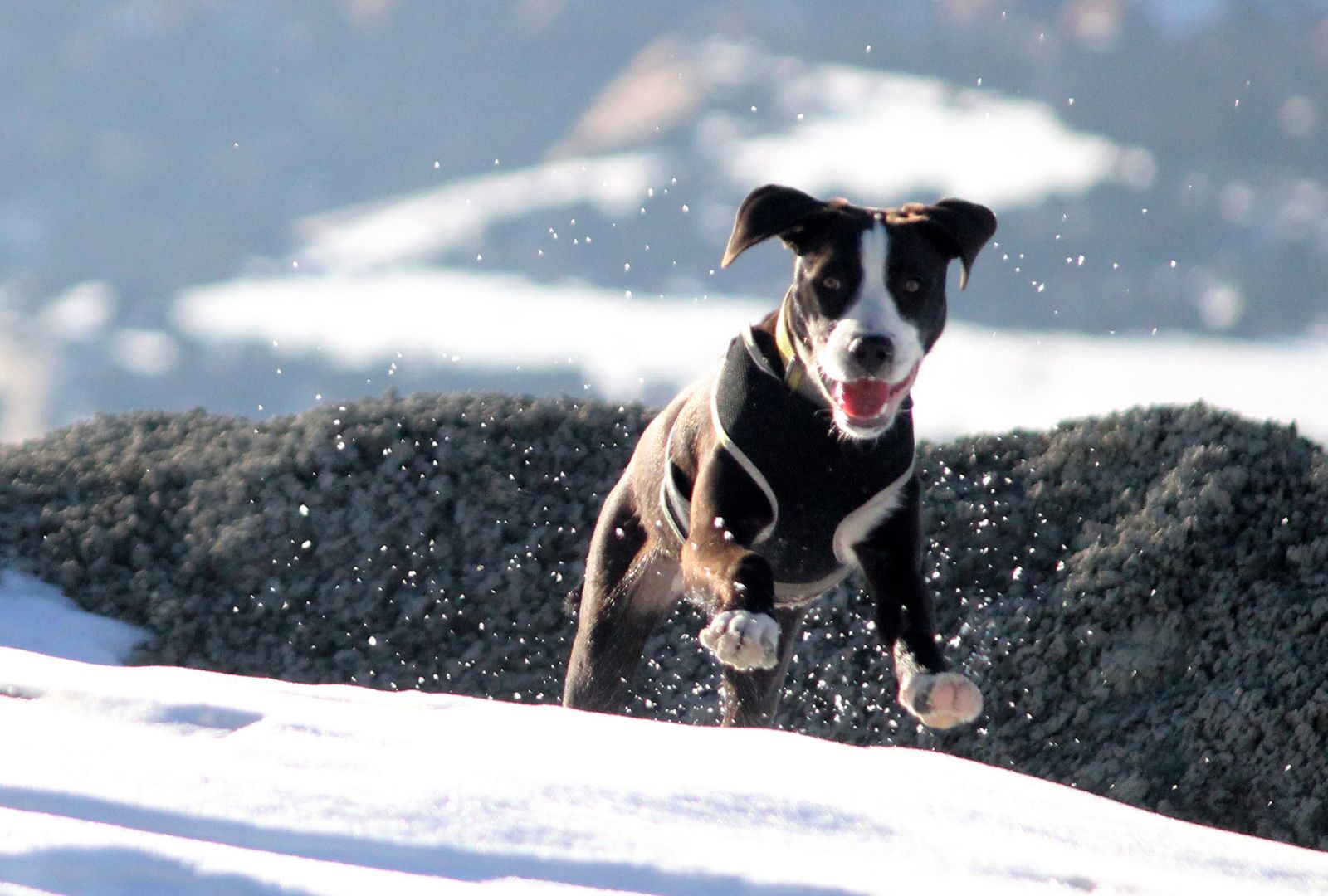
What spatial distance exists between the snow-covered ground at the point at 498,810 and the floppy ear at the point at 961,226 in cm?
114

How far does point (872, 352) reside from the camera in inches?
124

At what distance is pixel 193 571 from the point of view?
19.9 ft

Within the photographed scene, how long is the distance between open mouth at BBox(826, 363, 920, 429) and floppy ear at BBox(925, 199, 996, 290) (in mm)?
360

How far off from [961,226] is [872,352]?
491 mm

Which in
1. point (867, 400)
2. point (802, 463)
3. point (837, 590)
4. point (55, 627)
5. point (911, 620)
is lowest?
point (55, 627)

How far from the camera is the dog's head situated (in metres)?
3.19

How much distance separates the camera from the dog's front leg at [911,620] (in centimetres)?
308

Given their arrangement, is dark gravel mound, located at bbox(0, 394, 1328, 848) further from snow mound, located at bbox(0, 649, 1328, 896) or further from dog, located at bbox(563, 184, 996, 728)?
snow mound, located at bbox(0, 649, 1328, 896)

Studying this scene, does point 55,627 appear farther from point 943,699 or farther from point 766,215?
point 943,699

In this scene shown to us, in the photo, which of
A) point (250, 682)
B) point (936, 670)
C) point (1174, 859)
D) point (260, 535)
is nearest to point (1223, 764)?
→ point (936, 670)

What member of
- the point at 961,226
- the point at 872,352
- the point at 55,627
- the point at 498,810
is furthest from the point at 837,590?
the point at 498,810

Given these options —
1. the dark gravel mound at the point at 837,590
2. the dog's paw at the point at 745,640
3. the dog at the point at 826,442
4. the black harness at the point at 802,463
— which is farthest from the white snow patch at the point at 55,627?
the dog's paw at the point at 745,640

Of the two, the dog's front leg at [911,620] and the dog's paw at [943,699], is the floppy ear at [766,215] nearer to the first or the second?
the dog's front leg at [911,620]

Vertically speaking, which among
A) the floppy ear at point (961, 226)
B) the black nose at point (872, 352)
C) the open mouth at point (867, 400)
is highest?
the floppy ear at point (961, 226)
